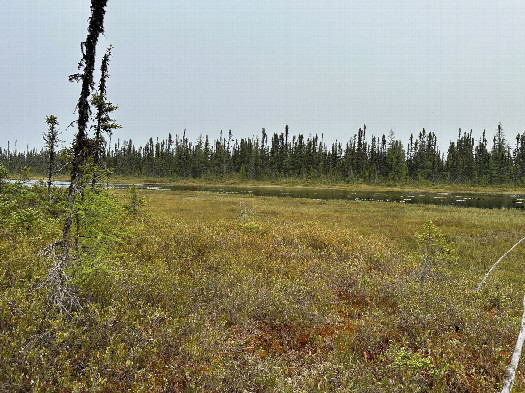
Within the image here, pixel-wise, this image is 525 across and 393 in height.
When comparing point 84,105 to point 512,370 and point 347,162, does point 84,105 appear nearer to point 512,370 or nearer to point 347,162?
point 512,370

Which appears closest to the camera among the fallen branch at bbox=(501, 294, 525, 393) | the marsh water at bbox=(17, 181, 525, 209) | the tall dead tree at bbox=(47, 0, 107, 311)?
the fallen branch at bbox=(501, 294, 525, 393)

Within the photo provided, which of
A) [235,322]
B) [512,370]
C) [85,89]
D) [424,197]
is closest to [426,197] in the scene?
[424,197]

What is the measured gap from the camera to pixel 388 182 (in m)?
86.4

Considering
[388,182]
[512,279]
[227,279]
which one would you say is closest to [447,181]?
[388,182]

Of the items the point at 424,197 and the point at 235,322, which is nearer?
the point at 235,322

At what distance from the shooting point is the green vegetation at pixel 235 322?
382 centimetres

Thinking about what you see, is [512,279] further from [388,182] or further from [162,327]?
[388,182]

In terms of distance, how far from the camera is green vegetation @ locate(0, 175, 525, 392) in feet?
12.5

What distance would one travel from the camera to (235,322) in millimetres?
5855

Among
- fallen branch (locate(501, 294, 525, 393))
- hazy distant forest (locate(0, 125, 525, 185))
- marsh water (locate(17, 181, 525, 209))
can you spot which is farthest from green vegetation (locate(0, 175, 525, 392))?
hazy distant forest (locate(0, 125, 525, 185))

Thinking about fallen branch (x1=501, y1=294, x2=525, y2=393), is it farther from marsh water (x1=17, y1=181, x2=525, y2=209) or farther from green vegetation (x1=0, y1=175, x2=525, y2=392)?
marsh water (x1=17, y1=181, x2=525, y2=209)

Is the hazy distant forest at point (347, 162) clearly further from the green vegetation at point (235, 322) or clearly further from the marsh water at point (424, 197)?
the green vegetation at point (235, 322)

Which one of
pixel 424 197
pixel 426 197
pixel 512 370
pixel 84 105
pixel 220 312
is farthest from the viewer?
pixel 426 197

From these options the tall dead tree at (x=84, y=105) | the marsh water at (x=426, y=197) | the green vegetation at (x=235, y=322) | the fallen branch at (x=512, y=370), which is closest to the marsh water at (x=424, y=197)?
the marsh water at (x=426, y=197)
